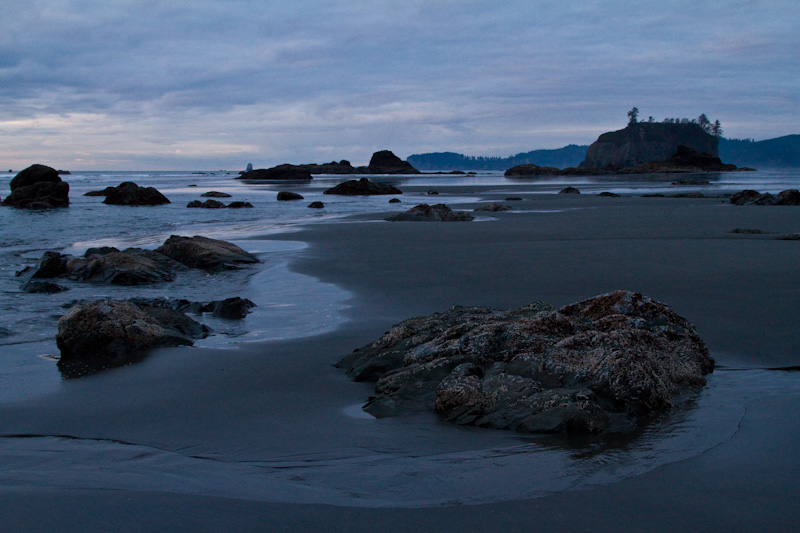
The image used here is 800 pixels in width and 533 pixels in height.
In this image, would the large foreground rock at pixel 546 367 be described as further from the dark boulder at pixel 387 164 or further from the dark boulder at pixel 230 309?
the dark boulder at pixel 387 164

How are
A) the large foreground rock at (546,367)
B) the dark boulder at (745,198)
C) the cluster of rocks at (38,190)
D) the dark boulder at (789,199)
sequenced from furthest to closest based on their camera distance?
1. the cluster of rocks at (38,190)
2. the dark boulder at (745,198)
3. the dark boulder at (789,199)
4. the large foreground rock at (546,367)

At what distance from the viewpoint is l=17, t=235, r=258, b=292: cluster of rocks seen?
8.55 metres

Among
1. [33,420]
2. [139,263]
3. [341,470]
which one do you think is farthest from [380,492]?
[139,263]

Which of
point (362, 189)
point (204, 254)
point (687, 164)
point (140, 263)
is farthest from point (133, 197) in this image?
point (687, 164)

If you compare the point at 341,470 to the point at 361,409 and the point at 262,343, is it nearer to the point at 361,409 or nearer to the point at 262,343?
the point at 361,409

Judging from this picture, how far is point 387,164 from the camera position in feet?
412

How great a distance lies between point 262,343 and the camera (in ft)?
16.9

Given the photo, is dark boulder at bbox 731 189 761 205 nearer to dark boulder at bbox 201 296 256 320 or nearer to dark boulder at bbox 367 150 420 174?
dark boulder at bbox 201 296 256 320

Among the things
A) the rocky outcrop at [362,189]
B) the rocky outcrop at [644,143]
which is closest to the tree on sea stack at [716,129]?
the rocky outcrop at [644,143]

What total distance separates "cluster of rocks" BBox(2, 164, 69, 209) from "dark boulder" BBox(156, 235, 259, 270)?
21.2 m

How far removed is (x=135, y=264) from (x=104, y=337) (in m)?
4.20

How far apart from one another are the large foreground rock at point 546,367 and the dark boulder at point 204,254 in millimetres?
5704

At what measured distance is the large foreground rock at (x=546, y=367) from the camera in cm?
315

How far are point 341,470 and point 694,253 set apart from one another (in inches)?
300
